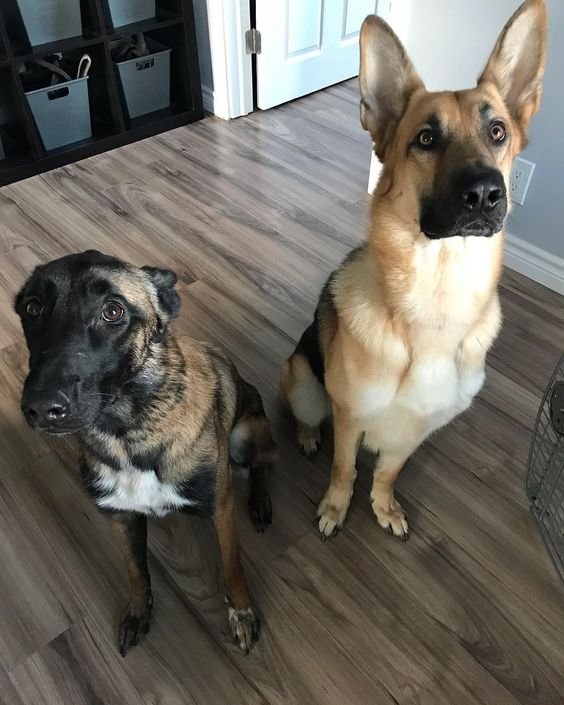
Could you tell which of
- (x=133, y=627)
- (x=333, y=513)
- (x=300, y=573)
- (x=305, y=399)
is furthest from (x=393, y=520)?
(x=133, y=627)

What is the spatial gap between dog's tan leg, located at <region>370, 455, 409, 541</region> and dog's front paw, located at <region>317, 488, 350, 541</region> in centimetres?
9

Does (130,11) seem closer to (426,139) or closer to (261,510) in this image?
(426,139)

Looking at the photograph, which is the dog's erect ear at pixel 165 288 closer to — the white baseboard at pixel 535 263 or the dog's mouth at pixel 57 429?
the dog's mouth at pixel 57 429

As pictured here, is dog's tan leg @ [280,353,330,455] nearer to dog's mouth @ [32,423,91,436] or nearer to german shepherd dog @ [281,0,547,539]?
german shepherd dog @ [281,0,547,539]

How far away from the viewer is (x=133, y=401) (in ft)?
4.20

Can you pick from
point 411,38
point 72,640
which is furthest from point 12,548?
point 411,38

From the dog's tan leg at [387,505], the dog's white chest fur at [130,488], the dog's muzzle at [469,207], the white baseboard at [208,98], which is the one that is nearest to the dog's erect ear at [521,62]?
the dog's muzzle at [469,207]

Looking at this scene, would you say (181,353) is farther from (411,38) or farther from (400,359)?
(411,38)

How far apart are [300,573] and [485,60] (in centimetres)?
199

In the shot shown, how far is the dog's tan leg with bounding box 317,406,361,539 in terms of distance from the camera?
1535mm

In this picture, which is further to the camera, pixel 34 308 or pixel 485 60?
pixel 485 60

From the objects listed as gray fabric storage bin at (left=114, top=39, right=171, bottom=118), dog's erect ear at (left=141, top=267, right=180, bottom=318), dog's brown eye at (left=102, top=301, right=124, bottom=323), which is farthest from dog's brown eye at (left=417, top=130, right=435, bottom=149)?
gray fabric storage bin at (left=114, top=39, right=171, bottom=118)

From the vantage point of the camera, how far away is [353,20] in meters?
3.70

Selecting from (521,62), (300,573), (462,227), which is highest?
(521,62)
